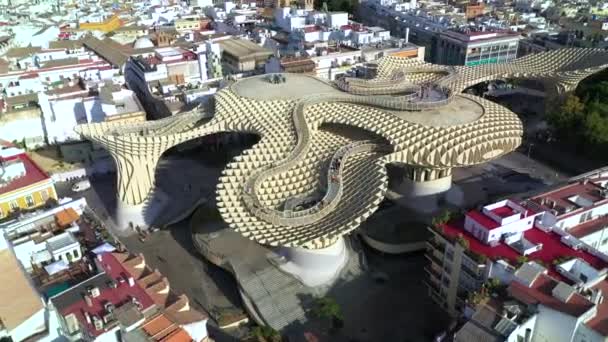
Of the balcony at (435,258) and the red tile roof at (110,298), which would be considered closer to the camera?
the red tile roof at (110,298)

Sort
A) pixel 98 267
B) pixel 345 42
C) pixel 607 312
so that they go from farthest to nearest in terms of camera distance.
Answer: pixel 345 42, pixel 98 267, pixel 607 312

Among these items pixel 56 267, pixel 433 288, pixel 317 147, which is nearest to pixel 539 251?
pixel 433 288

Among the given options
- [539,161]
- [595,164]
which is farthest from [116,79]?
[595,164]

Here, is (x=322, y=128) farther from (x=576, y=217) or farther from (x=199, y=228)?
(x=576, y=217)

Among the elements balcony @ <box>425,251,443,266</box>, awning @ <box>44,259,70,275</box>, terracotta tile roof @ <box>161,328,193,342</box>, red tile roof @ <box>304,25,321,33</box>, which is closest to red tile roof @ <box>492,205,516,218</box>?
balcony @ <box>425,251,443,266</box>

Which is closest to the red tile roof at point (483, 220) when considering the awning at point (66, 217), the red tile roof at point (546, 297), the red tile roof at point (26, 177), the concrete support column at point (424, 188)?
the red tile roof at point (546, 297)

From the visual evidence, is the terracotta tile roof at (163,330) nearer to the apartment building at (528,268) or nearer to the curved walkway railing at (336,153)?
the curved walkway railing at (336,153)
